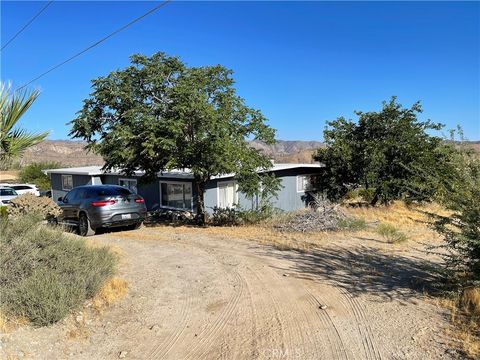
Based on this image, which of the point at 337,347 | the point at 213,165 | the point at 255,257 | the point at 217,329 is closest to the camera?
the point at 337,347

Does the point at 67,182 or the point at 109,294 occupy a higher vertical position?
the point at 67,182

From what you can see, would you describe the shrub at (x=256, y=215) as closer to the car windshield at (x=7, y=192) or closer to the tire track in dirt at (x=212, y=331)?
the tire track in dirt at (x=212, y=331)

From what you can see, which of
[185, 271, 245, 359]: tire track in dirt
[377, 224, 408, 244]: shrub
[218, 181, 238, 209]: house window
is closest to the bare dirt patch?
[185, 271, 245, 359]: tire track in dirt

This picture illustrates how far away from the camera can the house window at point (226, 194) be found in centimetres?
2006

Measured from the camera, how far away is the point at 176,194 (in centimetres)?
2036

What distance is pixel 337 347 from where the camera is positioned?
14.3ft

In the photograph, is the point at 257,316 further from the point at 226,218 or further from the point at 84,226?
the point at 226,218

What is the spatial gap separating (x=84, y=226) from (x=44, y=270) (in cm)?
771

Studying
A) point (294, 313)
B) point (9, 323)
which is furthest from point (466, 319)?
point (9, 323)

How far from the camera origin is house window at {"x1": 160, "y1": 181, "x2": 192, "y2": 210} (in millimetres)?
19745

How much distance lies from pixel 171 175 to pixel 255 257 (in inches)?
463

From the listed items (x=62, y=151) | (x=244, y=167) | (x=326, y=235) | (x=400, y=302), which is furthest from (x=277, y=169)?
(x=62, y=151)

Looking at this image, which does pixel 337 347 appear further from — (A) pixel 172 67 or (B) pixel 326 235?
(A) pixel 172 67

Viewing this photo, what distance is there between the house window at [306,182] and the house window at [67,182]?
15.6 meters
